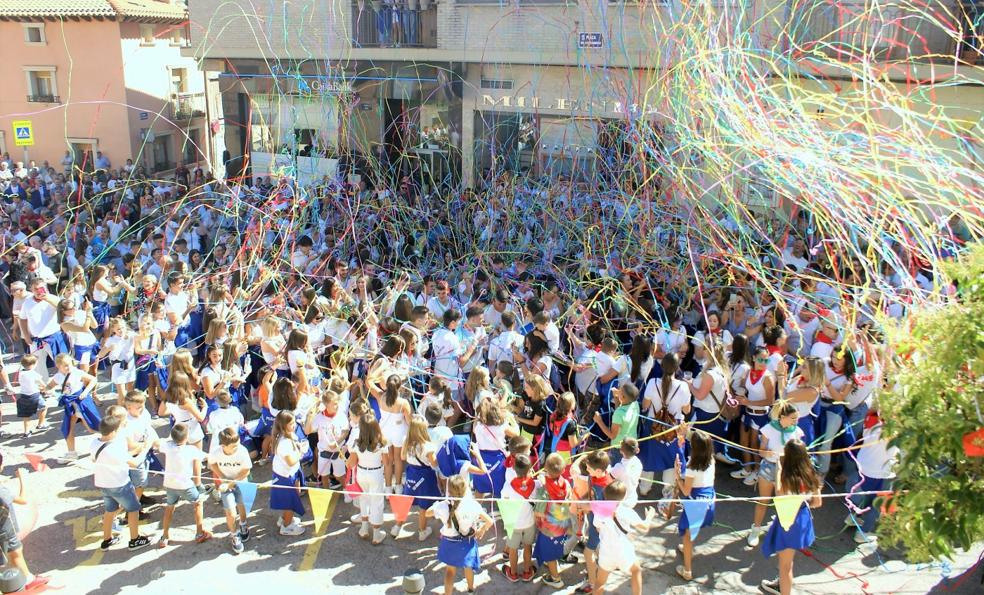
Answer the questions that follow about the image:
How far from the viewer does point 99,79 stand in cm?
2344

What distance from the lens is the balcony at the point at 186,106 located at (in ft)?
82.2

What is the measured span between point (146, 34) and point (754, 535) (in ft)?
81.1

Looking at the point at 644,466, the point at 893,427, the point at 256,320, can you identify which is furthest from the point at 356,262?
the point at 893,427

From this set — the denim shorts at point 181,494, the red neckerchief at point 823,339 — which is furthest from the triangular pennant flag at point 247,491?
the red neckerchief at point 823,339

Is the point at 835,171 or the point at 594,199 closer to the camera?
the point at 835,171

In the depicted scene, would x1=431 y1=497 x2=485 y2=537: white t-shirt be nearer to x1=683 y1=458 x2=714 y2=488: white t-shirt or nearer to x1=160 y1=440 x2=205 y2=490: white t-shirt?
x1=683 y1=458 x2=714 y2=488: white t-shirt

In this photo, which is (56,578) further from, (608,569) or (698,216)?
(698,216)

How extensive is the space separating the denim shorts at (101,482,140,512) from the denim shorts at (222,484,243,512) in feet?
2.29

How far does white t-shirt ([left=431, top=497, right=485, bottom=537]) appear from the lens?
5188 mm

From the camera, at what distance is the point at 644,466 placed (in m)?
6.51

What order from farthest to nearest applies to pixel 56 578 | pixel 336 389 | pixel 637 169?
pixel 637 169, pixel 336 389, pixel 56 578

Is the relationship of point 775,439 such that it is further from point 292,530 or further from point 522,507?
point 292,530

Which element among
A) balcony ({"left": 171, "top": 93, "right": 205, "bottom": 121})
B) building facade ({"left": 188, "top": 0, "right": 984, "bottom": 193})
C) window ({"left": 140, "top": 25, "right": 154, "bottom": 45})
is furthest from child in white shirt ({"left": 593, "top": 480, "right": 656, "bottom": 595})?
window ({"left": 140, "top": 25, "right": 154, "bottom": 45})

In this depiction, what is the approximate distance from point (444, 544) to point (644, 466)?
2.05m
